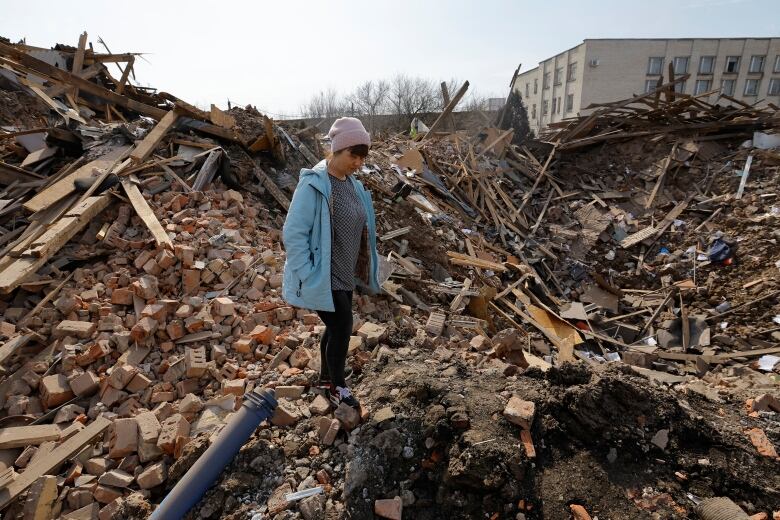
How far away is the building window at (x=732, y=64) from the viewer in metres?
36.2

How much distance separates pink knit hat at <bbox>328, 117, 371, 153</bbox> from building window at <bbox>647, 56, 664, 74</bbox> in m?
42.0

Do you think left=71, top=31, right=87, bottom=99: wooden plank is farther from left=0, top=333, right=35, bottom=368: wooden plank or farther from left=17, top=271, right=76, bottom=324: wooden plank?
left=0, top=333, right=35, bottom=368: wooden plank

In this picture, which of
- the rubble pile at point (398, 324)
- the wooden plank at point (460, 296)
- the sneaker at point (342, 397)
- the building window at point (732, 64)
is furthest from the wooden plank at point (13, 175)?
the building window at point (732, 64)

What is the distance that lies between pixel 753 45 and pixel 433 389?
4880 cm

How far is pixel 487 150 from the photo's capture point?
445 inches

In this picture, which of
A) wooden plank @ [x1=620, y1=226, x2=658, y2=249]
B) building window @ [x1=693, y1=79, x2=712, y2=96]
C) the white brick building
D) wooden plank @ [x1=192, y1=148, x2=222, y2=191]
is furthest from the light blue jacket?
building window @ [x1=693, y1=79, x2=712, y2=96]

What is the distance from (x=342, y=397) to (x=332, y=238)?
1.02m

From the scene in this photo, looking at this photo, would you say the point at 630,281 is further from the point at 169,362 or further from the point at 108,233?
the point at 108,233

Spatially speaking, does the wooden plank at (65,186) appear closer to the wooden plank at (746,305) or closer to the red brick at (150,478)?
the red brick at (150,478)

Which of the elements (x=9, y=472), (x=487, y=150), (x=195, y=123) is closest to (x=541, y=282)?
(x=487, y=150)

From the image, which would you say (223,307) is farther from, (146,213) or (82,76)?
(82,76)

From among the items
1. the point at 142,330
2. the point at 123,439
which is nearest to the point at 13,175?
the point at 142,330

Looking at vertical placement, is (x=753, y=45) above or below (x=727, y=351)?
above

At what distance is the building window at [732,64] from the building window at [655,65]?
256 inches
